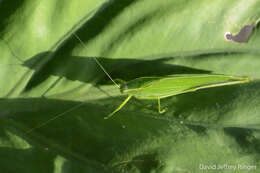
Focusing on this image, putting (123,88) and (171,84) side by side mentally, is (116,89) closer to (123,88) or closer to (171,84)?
(123,88)

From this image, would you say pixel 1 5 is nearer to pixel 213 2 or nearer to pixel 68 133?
pixel 68 133

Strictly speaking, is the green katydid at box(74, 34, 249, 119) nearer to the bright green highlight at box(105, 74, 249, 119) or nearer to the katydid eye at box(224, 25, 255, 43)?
the bright green highlight at box(105, 74, 249, 119)

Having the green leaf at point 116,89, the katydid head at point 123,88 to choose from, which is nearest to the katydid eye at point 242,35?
the green leaf at point 116,89

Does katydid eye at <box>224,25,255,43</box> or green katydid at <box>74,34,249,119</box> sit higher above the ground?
katydid eye at <box>224,25,255,43</box>

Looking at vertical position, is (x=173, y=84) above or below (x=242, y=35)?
below

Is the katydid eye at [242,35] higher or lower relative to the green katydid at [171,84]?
higher

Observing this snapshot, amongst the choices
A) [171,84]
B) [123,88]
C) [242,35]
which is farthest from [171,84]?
[242,35]

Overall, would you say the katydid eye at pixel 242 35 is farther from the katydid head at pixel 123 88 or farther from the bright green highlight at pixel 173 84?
the katydid head at pixel 123 88

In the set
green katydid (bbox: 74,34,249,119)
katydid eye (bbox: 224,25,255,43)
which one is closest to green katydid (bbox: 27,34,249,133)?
green katydid (bbox: 74,34,249,119)
